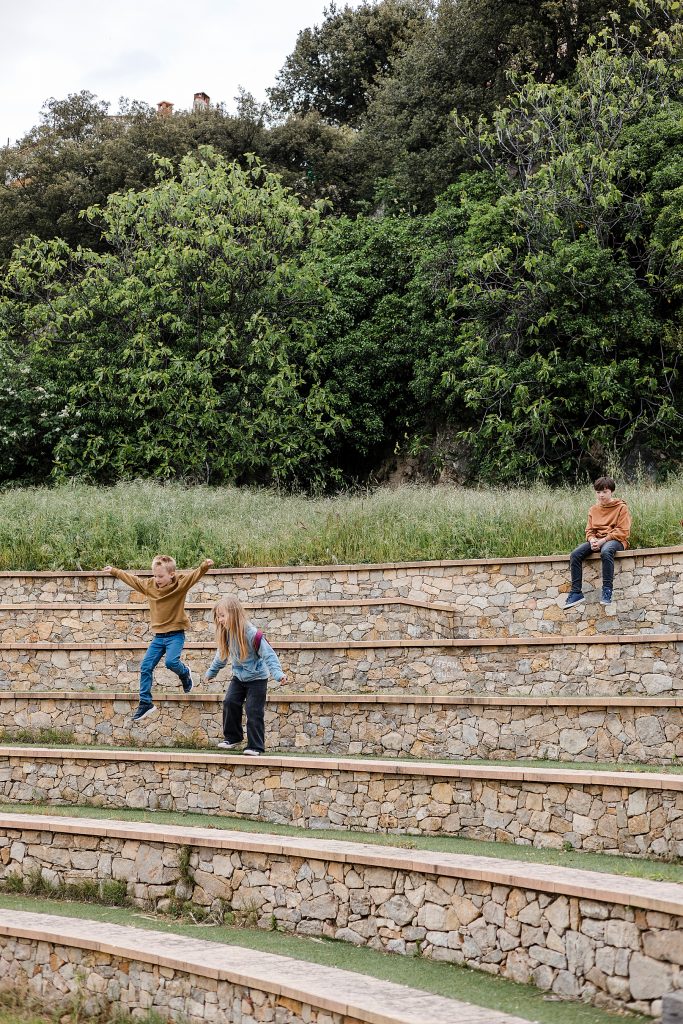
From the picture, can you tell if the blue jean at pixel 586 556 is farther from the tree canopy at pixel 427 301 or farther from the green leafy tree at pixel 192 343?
the green leafy tree at pixel 192 343

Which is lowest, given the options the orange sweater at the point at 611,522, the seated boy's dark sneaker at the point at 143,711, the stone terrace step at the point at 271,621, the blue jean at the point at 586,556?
the seated boy's dark sneaker at the point at 143,711

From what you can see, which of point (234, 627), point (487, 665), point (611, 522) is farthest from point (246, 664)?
point (611, 522)

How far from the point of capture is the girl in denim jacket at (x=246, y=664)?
34.4 feet

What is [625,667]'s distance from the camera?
38.2ft

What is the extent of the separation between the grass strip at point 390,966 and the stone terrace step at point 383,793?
154 cm

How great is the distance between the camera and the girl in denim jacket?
10.5m

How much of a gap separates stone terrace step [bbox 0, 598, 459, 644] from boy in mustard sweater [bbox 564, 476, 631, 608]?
172 centimetres

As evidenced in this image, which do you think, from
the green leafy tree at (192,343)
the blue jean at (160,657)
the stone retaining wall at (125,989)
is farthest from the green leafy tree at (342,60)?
the stone retaining wall at (125,989)

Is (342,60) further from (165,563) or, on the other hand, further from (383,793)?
(383,793)

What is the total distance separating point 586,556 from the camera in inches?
534

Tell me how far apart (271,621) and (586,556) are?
410 centimetres

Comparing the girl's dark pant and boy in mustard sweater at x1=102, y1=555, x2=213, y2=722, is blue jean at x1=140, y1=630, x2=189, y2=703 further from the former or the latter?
the girl's dark pant

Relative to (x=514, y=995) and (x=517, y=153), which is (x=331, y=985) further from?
(x=517, y=153)

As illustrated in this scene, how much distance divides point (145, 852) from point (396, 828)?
7.01ft
